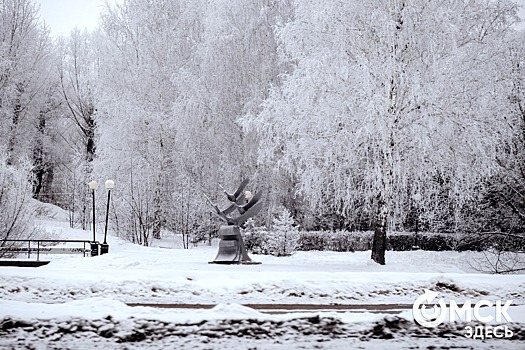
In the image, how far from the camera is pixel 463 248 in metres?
26.8

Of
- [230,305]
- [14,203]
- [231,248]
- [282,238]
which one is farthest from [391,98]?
[14,203]

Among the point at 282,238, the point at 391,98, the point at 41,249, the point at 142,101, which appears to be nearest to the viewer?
the point at 391,98

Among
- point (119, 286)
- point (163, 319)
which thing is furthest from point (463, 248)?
point (163, 319)

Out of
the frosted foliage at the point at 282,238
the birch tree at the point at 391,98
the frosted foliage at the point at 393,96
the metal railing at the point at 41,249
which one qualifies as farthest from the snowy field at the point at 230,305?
the frosted foliage at the point at 393,96

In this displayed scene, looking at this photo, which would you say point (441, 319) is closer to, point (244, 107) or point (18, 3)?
point (244, 107)

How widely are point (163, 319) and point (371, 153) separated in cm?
1143

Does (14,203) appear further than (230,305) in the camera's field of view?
Yes

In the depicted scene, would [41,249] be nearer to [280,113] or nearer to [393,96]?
[280,113]

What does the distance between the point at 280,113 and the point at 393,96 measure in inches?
137

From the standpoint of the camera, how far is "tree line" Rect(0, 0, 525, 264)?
17.3 meters

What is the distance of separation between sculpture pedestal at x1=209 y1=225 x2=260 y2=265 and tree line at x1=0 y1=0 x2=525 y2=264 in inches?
102

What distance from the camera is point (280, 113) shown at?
18.6 m

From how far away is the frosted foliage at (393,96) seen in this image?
16922 mm

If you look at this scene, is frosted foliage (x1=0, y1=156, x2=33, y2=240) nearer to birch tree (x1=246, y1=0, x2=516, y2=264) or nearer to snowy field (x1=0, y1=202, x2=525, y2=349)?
snowy field (x1=0, y1=202, x2=525, y2=349)
